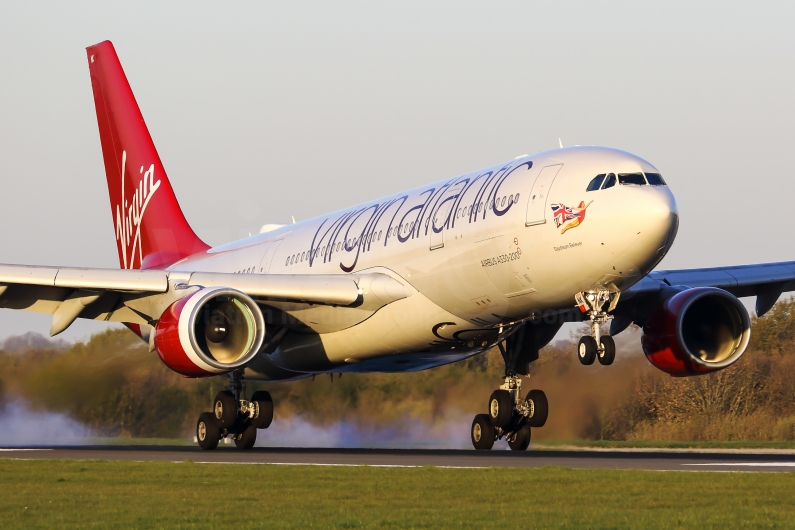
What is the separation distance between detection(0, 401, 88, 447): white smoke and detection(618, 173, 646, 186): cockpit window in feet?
61.6

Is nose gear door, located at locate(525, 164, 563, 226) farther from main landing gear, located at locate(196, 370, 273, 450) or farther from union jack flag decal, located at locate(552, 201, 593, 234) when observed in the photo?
main landing gear, located at locate(196, 370, 273, 450)

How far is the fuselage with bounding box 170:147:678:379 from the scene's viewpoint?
743 inches

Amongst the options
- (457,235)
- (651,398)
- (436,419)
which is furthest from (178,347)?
(651,398)

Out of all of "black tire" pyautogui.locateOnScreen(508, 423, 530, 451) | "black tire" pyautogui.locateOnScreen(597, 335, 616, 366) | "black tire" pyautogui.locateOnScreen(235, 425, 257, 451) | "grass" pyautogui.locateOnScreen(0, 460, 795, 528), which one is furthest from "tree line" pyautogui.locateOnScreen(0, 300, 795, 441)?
"grass" pyautogui.locateOnScreen(0, 460, 795, 528)

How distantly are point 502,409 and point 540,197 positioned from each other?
230 inches

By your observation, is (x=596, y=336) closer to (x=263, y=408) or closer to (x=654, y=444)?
(x=263, y=408)

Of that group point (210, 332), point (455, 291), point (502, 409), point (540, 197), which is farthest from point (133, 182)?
point (540, 197)

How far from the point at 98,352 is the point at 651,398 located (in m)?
14.8

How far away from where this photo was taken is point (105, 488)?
13.9m

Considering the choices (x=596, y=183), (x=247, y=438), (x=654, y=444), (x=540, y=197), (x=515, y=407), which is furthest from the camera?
(x=654, y=444)

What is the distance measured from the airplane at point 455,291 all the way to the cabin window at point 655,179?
24 mm

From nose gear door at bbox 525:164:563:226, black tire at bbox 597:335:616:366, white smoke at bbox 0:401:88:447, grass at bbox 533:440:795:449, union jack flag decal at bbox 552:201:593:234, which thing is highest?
nose gear door at bbox 525:164:563:226

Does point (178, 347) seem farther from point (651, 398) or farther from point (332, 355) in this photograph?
point (651, 398)

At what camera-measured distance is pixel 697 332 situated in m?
24.5
